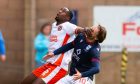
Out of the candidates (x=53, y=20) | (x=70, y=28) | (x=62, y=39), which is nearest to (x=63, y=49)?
(x=62, y=39)

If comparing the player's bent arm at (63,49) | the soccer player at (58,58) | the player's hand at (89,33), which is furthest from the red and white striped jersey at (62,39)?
the player's hand at (89,33)

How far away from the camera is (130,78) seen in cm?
1675

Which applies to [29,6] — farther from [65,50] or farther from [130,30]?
[65,50]

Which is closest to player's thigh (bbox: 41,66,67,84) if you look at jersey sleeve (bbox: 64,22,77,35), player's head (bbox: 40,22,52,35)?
jersey sleeve (bbox: 64,22,77,35)

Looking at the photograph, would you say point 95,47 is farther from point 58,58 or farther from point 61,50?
point 58,58

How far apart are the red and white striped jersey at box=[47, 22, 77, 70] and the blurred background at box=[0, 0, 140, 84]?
18.5 ft

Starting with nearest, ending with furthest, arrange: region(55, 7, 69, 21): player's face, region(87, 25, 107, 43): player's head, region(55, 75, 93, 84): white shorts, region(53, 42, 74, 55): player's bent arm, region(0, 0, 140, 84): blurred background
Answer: region(87, 25, 107, 43): player's head < region(55, 75, 93, 84): white shorts < region(53, 42, 74, 55): player's bent arm < region(55, 7, 69, 21): player's face < region(0, 0, 140, 84): blurred background

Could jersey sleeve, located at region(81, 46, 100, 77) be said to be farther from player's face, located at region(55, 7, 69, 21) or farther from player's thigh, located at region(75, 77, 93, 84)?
player's face, located at region(55, 7, 69, 21)

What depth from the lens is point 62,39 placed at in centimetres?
1066

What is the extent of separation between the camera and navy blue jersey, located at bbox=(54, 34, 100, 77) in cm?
977

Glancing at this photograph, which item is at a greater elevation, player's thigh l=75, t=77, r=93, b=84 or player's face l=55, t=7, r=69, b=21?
player's face l=55, t=7, r=69, b=21

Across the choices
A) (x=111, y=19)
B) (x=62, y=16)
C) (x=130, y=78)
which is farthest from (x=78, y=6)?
(x=62, y=16)

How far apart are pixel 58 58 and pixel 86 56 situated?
2.87 feet

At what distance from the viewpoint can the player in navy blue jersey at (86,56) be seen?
32.0 feet
